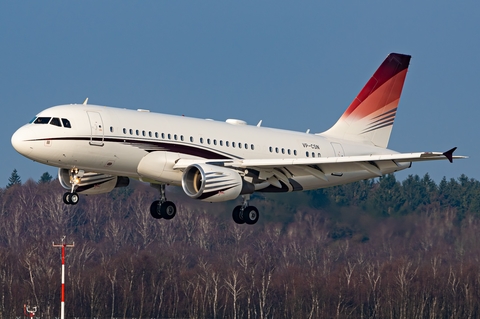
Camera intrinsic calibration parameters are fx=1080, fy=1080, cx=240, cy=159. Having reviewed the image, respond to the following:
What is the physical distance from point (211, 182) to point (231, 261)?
30149mm

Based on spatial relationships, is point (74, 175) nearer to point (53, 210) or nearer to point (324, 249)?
point (324, 249)

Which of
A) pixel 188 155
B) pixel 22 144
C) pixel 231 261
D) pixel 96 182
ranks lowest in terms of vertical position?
pixel 231 261

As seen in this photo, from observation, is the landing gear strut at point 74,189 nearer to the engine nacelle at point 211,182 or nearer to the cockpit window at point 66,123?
the cockpit window at point 66,123

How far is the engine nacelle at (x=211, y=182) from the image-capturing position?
1671 inches

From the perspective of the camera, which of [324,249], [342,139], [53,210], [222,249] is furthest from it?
[53,210]

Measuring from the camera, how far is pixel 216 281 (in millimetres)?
73250

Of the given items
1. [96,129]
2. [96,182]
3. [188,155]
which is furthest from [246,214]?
[96,129]

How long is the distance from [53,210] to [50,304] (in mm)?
8716

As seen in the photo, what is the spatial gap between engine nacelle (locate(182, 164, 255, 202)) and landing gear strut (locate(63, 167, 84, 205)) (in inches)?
164

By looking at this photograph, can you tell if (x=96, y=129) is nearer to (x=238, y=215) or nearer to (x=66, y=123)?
(x=66, y=123)

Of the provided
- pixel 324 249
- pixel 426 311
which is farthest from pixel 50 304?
pixel 426 311

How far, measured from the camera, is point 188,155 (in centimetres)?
4334

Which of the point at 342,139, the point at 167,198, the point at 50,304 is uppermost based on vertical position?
the point at 342,139

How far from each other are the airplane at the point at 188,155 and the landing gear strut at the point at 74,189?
40mm
